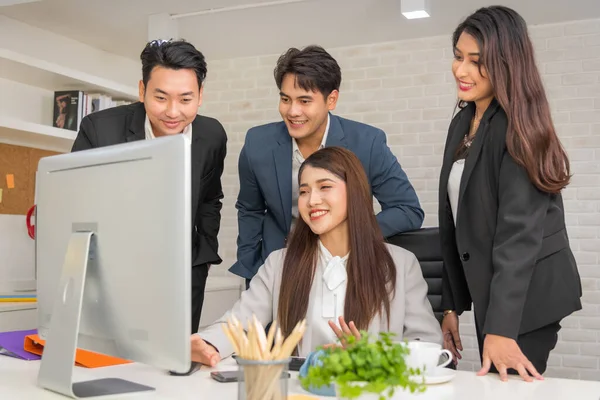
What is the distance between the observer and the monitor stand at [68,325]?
128cm

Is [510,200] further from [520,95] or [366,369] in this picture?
[366,369]

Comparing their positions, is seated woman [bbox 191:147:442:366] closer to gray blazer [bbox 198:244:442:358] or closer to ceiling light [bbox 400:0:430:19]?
gray blazer [bbox 198:244:442:358]

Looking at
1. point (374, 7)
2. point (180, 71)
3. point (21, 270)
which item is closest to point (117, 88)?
point (21, 270)

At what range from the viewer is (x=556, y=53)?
4859mm

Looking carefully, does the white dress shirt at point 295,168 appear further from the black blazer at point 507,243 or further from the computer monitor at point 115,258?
the computer monitor at point 115,258

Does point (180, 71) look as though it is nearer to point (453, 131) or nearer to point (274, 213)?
point (274, 213)

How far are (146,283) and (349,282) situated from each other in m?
0.89

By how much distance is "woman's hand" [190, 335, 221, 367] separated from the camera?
159 centimetres

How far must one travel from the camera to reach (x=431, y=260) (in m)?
2.13

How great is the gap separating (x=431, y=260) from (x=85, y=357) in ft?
3.37

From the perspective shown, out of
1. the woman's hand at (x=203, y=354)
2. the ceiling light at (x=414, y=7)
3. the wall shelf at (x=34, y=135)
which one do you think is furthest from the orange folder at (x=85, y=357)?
the ceiling light at (x=414, y=7)

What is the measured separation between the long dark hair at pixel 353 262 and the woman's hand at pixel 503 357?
360mm

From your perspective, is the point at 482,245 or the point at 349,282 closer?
the point at 482,245

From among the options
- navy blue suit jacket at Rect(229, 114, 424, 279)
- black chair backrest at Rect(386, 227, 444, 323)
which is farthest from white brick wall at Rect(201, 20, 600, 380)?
black chair backrest at Rect(386, 227, 444, 323)
